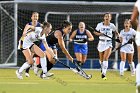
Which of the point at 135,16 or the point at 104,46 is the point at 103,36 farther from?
the point at 135,16

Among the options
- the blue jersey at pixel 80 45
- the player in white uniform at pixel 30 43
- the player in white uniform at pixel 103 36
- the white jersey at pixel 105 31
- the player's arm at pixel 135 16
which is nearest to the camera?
the player's arm at pixel 135 16

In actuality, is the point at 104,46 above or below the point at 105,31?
below

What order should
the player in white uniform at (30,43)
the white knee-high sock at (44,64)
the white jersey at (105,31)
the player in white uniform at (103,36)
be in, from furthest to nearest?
the white jersey at (105,31) < the player in white uniform at (103,36) < the player in white uniform at (30,43) < the white knee-high sock at (44,64)

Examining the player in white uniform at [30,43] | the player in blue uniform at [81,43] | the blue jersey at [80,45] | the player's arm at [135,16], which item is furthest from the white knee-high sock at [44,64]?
the player's arm at [135,16]

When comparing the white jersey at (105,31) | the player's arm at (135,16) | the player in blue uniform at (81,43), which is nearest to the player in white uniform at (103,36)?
the white jersey at (105,31)

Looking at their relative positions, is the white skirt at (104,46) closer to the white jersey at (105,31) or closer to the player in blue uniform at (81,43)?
the white jersey at (105,31)

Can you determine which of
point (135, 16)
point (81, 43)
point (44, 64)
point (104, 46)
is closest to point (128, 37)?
point (81, 43)

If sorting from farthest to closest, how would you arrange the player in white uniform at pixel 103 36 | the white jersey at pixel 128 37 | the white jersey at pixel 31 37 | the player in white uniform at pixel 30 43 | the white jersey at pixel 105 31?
the white jersey at pixel 128 37 < the white jersey at pixel 105 31 < the player in white uniform at pixel 103 36 < the white jersey at pixel 31 37 < the player in white uniform at pixel 30 43

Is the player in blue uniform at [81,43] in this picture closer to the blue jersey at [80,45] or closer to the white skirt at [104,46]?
the blue jersey at [80,45]

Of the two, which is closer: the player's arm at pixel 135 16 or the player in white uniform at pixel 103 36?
the player's arm at pixel 135 16

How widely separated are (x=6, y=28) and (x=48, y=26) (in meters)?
6.98

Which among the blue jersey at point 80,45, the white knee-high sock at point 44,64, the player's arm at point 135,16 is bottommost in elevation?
the white knee-high sock at point 44,64

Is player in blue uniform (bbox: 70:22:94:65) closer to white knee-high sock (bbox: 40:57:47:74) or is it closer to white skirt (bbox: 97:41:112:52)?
white skirt (bbox: 97:41:112:52)

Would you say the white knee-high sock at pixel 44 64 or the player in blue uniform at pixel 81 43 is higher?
the player in blue uniform at pixel 81 43
